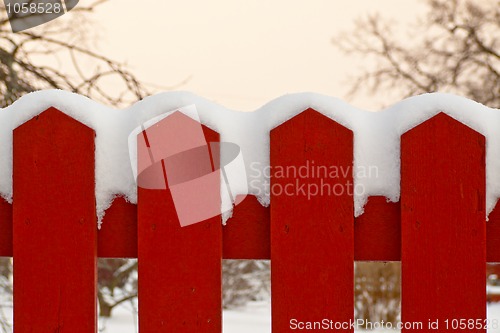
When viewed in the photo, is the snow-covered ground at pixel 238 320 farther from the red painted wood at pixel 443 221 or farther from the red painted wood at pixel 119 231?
the red painted wood at pixel 443 221

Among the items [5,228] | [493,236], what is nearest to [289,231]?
[493,236]

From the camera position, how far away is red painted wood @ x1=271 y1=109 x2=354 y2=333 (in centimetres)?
143

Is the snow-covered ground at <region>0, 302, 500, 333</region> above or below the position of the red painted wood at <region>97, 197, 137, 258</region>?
below

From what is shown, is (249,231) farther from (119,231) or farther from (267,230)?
(119,231)

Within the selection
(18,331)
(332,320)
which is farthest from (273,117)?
(18,331)

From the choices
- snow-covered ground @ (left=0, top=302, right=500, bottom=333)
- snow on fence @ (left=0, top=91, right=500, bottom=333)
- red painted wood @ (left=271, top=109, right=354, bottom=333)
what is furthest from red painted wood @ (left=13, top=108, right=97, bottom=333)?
snow-covered ground @ (left=0, top=302, right=500, bottom=333)

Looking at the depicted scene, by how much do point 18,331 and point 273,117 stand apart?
0.91 m

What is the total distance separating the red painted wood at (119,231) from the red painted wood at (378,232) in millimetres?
595

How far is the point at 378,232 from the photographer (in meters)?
1.47

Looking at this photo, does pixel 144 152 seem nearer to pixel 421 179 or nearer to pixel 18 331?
pixel 18 331

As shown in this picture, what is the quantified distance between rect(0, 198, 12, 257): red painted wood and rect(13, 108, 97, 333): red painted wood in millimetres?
47

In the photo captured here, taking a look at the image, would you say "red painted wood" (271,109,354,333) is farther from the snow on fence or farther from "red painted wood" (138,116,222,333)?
"red painted wood" (138,116,222,333)

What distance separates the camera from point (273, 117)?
1450mm

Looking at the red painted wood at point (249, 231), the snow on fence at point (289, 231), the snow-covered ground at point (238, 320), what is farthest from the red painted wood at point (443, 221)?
the snow-covered ground at point (238, 320)
